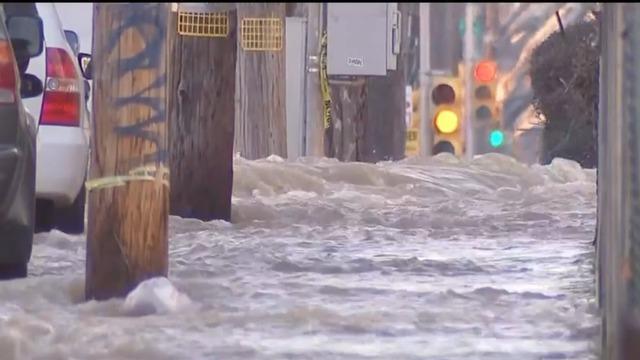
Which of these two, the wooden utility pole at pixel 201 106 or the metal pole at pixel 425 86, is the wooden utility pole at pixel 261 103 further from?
the metal pole at pixel 425 86

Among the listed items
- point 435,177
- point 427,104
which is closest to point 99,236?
point 435,177

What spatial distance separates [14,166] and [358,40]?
1062cm

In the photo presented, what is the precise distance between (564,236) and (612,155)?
561 cm

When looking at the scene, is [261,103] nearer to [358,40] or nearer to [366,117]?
[358,40]

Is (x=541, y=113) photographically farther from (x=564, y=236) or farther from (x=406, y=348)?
(x=406, y=348)

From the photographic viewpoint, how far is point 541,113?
58.7 ft

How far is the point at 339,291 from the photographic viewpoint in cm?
619

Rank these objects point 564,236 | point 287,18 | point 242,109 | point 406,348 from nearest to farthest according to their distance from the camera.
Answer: point 406,348, point 564,236, point 242,109, point 287,18

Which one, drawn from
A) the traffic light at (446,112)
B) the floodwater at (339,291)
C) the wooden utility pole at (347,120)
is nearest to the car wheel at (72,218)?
the floodwater at (339,291)

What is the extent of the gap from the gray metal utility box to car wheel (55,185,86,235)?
7.83m

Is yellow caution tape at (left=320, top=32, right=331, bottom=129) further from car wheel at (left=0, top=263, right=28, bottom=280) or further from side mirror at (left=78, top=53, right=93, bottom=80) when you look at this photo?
car wheel at (left=0, top=263, right=28, bottom=280)

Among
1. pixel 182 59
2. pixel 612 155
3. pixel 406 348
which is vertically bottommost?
pixel 406 348

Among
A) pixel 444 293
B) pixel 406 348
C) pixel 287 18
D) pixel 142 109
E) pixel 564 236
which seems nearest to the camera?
pixel 406 348

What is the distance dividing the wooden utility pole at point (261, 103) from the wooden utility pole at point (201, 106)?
594cm
